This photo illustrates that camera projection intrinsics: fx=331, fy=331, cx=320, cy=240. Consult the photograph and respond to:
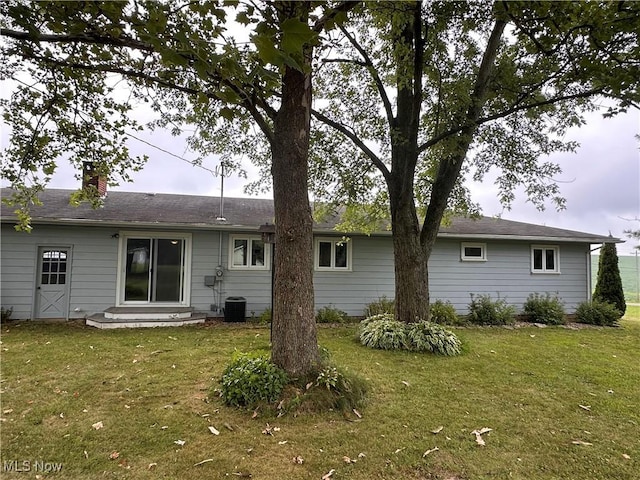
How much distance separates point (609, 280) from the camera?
Result: 1069cm

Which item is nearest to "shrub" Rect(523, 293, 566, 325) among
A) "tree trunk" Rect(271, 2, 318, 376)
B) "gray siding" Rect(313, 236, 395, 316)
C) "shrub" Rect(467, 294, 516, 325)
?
"shrub" Rect(467, 294, 516, 325)

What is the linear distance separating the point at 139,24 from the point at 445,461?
14.0 feet

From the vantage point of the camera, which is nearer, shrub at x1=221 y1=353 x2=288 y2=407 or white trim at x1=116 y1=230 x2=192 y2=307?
shrub at x1=221 y1=353 x2=288 y2=407

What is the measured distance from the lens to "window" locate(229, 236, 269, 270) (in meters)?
8.95

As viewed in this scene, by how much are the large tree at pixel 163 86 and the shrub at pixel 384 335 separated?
2.69m

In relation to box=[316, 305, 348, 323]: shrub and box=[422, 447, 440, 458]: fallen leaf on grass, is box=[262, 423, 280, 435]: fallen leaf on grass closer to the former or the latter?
box=[422, 447, 440, 458]: fallen leaf on grass

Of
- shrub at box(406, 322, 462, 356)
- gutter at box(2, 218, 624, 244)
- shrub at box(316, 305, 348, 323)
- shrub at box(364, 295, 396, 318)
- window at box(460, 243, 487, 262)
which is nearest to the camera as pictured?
shrub at box(406, 322, 462, 356)

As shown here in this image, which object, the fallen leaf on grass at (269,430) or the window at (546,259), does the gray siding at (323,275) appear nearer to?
the window at (546,259)

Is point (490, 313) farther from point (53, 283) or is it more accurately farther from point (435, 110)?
point (53, 283)

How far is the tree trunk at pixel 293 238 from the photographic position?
3.70m

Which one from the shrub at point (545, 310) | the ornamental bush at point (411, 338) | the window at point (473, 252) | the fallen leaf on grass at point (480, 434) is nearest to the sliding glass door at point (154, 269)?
the ornamental bush at point (411, 338)

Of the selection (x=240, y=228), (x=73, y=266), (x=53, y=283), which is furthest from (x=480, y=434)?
(x=53, y=283)

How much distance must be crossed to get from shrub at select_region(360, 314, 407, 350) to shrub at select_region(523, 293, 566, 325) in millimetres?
5489

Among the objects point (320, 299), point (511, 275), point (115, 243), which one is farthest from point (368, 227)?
point (115, 243)
